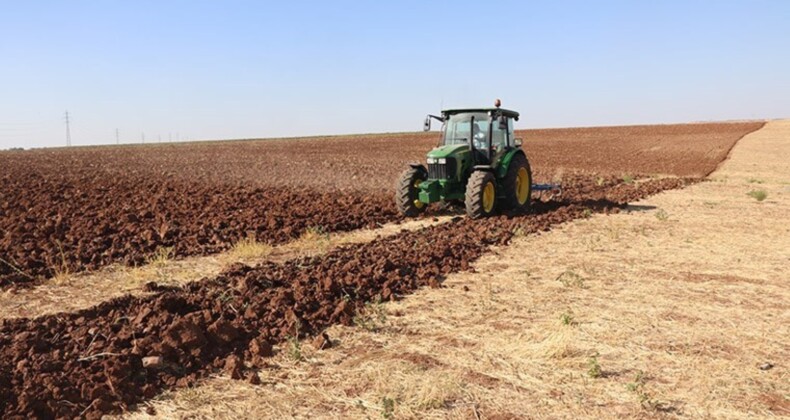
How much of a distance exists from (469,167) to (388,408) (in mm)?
8647

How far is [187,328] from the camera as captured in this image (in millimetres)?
4883

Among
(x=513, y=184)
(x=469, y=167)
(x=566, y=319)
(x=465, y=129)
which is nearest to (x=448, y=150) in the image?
(x=469, y=167)

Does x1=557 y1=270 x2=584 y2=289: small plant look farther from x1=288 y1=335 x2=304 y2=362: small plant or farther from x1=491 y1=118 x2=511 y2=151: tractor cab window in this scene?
x1=491 y1=118 x2=511 y2=151: tractor cab window

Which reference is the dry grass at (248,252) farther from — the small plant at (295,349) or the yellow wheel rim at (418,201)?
the yellow wheel rim at (418,201)

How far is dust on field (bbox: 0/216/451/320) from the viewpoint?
21.1ft

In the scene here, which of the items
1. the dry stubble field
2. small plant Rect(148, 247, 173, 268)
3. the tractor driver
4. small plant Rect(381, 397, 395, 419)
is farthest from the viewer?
the tractor driver

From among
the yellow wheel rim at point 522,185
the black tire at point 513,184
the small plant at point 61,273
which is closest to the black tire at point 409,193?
the black tire at point 513,184

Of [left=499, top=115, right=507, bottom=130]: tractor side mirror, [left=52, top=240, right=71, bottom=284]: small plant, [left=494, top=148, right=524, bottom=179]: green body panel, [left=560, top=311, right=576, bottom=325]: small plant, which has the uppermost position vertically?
[left=499, top=115, right=507, bottom=130]: tractor side mirror

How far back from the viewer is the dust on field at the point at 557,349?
385cm

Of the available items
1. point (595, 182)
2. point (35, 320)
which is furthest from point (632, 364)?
point (595, 182)

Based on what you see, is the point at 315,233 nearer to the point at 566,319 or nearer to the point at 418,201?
the point at 418,201

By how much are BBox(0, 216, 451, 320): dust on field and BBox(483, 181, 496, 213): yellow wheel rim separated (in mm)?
2627

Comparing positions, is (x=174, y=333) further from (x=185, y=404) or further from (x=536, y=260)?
(x=536, y=260)

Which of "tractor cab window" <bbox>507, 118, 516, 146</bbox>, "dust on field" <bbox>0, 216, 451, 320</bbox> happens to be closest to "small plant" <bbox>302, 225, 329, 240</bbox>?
"dust on field" <bbox>0, 216, 451, 320</bbox>
